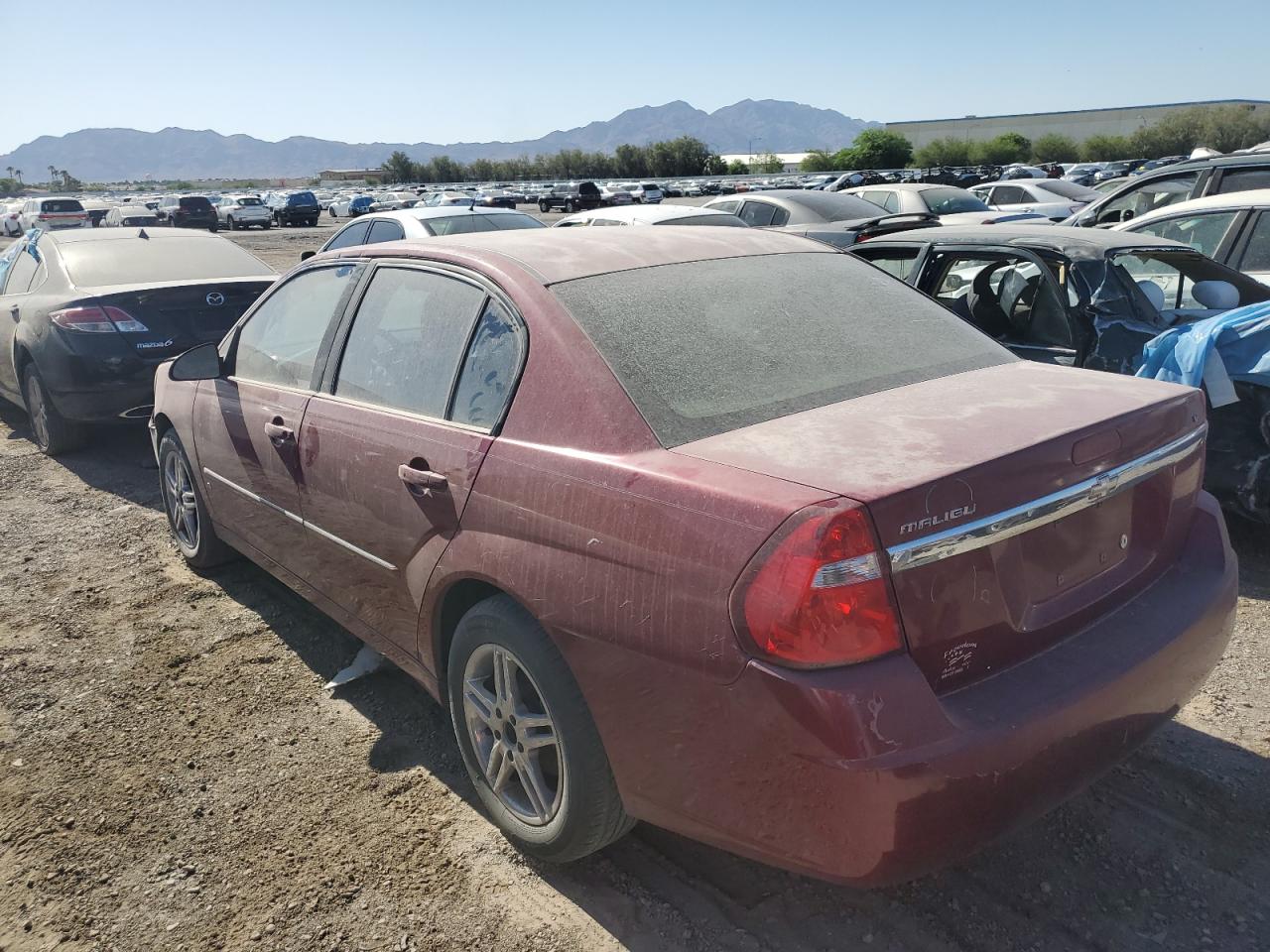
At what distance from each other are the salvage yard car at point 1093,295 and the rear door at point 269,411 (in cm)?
329

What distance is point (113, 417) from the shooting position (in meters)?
6.82

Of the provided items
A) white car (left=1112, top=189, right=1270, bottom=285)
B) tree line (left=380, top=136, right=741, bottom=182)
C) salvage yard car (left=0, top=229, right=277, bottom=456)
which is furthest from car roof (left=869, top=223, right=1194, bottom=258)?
tree line (left=380, top=136, right=741, bottom=182)

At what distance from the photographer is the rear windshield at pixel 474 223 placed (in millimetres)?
10148

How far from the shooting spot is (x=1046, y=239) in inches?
207

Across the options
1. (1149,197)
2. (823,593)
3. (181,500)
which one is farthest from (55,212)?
(823,593)

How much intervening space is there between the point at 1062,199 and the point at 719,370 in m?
18.5

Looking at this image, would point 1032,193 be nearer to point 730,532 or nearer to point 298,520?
point 298,520

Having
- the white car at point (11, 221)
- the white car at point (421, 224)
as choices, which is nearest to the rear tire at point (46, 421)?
the white car at point (421, 224)

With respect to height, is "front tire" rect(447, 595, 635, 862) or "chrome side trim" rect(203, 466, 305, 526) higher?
"chrome side trim" rect(203, 466, 305, 526)

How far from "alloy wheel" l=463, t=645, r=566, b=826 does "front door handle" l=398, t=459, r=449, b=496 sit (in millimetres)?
481

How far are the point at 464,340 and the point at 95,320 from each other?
195 inches

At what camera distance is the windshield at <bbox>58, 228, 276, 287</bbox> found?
7230 millimetres

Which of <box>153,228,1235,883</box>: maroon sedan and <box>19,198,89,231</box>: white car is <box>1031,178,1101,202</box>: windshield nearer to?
<box>153,228,1235,883</box>: maroon sedan

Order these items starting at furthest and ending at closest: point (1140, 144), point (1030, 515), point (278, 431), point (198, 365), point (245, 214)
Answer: point (1140, 144)
point (245, 214)
point (198, 365)
point (278, 431)
point (1030, 515)
